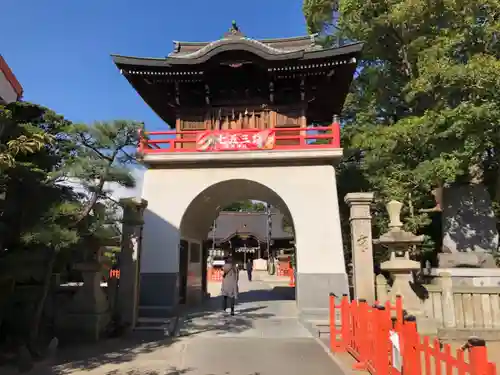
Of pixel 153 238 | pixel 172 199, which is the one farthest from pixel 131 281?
pixel 172 199

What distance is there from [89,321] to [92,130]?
13.5 ft

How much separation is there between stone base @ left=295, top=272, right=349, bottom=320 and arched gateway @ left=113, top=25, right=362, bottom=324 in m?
0.03

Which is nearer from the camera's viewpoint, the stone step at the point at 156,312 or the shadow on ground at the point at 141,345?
the shadow on ground at the point at 141,345

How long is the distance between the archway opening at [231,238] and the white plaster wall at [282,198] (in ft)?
1.04

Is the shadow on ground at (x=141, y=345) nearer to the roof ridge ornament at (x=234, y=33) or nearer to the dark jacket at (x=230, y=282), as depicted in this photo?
the dark jacket at (x=230, y=282)

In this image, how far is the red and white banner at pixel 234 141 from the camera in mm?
11898

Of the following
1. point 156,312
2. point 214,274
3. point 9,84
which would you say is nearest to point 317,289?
point 156,312

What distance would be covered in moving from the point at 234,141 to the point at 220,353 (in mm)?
6559

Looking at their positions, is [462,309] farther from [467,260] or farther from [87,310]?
[87,310]

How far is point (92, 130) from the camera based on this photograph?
7.30 m

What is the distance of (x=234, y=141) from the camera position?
39.4ft

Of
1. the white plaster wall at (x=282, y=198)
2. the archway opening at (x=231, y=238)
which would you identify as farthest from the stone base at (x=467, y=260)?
the archway opening at (x=231, y=238)

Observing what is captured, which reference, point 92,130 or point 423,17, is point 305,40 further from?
point 92,130

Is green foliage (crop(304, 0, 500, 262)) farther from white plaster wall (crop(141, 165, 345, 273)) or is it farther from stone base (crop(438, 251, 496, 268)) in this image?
white plaster wall (crop(141, 165, 345, 273))
